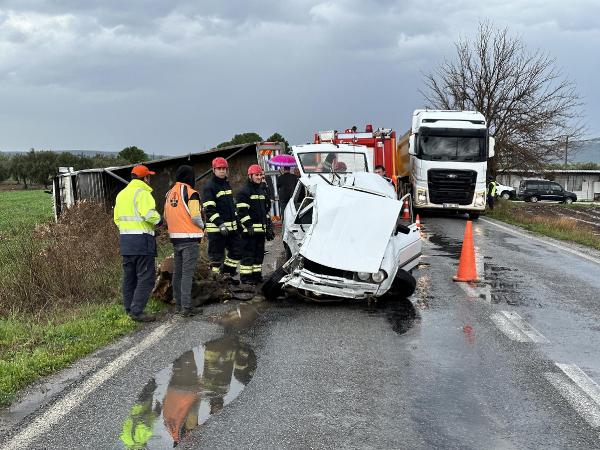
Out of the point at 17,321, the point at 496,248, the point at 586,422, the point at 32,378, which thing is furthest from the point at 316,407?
the point at 496,248

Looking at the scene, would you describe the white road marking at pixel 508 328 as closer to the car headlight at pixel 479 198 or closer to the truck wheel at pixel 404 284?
the truck wheel at pixel 404 284

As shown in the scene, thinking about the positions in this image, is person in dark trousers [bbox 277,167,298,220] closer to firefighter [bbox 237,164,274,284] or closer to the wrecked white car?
the wrecked white car

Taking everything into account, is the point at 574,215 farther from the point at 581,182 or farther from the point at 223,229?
the point at 581,182

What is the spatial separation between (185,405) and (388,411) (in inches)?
56.6

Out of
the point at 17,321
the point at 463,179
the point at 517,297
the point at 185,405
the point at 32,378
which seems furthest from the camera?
the point at 463,179

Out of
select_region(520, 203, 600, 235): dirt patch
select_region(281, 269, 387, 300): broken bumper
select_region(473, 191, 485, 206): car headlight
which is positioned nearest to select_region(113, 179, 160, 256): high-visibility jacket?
select_region(281, 269, 387, 300): broken bumper

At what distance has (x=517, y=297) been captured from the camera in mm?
8664

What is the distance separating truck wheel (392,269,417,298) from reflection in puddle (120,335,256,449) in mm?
2577

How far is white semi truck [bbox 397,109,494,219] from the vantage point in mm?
21516

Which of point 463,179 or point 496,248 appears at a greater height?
point 463,179

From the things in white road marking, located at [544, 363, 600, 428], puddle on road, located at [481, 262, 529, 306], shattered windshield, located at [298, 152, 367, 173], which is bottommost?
puddle on road, located at [481, 262, 529, 306]

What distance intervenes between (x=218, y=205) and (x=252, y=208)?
0.52 metres

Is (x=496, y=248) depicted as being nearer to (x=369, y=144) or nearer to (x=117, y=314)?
(x=369, y=144)

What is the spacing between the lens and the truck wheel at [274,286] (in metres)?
8.09
